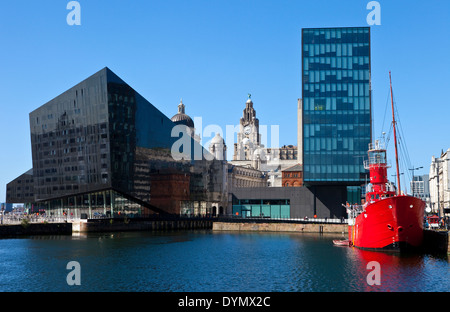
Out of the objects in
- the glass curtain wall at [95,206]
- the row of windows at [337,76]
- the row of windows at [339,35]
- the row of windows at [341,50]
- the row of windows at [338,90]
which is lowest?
the glass curtain wall at [95,206]

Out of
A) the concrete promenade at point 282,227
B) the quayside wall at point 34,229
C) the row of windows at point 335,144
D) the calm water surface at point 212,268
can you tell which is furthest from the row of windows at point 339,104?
the quayside wall at point 34,229

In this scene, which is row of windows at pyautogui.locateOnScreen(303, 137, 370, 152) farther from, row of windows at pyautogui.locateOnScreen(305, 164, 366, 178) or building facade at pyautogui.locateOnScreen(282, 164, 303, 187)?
building facade at pyautogui.locateOnScreen(282, 164, 303, 187)

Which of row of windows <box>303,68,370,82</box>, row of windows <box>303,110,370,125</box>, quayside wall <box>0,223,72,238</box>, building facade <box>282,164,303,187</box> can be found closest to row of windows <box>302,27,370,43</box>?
row of windows <box>303,68,370,82</box>

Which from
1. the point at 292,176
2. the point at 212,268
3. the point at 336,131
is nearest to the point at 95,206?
the point at 336,131

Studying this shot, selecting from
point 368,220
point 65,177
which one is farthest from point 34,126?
point 368,220

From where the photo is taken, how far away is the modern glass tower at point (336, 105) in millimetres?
111500

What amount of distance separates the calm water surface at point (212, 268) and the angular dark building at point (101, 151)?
36.9m

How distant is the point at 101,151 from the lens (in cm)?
10625

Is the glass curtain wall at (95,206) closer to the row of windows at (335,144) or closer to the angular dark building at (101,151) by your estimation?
the angular dark building at (101,151)

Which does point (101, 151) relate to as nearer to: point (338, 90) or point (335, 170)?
point (335, 170)

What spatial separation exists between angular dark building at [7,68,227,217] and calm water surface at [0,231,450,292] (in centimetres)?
3693

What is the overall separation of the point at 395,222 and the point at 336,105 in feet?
182

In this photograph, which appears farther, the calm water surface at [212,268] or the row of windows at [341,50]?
the row of windows at [341,50]

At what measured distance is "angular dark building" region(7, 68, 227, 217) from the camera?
106 meters
